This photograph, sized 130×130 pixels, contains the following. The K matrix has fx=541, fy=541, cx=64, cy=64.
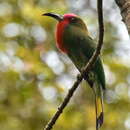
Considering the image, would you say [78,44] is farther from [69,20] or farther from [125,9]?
[125,9]

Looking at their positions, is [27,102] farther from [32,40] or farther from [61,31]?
[61,31]

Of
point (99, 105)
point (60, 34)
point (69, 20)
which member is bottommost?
point (99, 105)

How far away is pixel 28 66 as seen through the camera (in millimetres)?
5188

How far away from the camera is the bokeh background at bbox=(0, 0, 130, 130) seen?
16.5ft

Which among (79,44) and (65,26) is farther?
(79,44)

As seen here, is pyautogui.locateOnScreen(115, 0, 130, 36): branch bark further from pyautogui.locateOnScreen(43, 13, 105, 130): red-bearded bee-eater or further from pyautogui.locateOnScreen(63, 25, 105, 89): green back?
pyautogui.locateOnScreen(63, 25, 105, 89): green back

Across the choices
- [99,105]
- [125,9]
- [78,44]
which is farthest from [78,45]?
[125,9]

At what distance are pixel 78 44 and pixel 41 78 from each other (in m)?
1.69

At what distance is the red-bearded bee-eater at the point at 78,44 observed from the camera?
3418mm

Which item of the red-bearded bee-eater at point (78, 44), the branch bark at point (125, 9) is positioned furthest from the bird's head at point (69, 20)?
the branch bark at point (125, 9)

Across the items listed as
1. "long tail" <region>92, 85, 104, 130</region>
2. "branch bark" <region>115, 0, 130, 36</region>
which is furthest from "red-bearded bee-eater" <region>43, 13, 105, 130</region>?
"branch bark" <region>115, 0, 130, 36</region>

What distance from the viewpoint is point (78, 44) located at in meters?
3.64

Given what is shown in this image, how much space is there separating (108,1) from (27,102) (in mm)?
1851

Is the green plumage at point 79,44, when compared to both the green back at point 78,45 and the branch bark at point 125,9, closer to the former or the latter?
the green back at point 78,45
